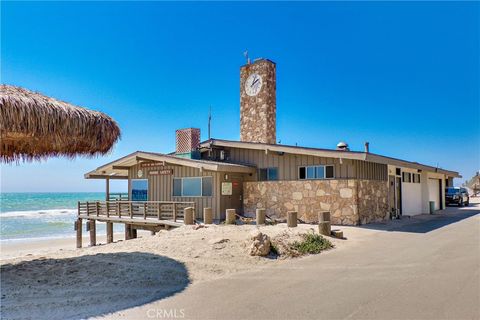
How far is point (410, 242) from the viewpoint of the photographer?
10281 mm

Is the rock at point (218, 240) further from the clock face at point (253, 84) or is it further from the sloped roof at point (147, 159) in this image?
the clock face at point (253, 84)

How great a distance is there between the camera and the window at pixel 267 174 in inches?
644

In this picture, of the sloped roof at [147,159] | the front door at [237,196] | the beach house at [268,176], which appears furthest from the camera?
the front door at [237,196]

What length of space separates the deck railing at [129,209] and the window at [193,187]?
0.76 meters

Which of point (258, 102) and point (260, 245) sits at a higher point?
point (258, 102)

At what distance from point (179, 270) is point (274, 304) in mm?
2527

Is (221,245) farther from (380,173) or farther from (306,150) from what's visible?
(380,173)

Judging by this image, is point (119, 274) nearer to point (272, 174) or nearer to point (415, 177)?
point (272, 174)

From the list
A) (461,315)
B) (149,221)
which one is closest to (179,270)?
(461,315)

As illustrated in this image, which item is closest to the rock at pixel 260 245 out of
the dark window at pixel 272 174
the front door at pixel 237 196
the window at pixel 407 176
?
the dark window at pixel 272 174

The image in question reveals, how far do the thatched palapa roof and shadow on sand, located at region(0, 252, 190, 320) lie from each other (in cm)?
225

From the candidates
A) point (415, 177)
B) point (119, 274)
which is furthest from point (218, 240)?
point (415, 177)

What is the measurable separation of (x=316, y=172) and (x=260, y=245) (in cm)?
753

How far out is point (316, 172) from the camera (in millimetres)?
15148
